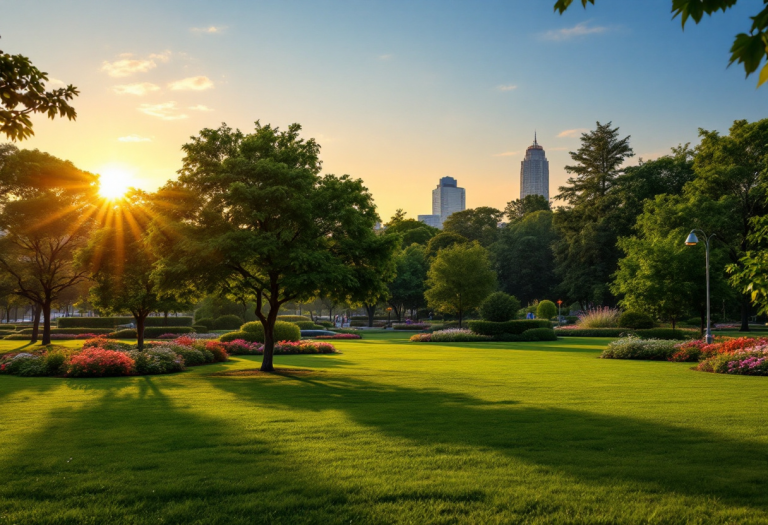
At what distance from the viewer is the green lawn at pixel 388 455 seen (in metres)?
5.36

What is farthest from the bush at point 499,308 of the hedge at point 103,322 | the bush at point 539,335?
the hedge at point 103,322

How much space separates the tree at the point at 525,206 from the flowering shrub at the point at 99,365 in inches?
4097

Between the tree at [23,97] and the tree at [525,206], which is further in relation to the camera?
the tree at [525,206]

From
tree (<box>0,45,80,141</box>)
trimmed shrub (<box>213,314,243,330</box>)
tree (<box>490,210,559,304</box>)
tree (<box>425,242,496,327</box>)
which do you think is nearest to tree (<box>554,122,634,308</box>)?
tree (<box>490,210,559,304</box>)

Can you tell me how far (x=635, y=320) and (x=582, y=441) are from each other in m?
41.5

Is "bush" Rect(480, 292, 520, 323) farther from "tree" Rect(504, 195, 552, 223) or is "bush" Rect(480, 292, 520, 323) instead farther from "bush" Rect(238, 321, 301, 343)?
"tree" Rect(504, 195, 552, 223)

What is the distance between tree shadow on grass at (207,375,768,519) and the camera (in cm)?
623

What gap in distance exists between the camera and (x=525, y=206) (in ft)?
399

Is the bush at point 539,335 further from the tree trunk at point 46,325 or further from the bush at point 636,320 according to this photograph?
the tree trunk at point 46,325

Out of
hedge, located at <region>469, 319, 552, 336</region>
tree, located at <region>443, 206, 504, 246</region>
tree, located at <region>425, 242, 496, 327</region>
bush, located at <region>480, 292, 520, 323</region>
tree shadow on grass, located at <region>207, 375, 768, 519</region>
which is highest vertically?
tree, located at <region>443, 206, 504, 246</region>

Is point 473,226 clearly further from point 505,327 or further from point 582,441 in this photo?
point 582,441

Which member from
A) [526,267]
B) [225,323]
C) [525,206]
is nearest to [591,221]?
[526,267]

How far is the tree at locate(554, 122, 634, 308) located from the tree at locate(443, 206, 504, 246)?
23.5 metres

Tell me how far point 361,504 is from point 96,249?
1035 inches
